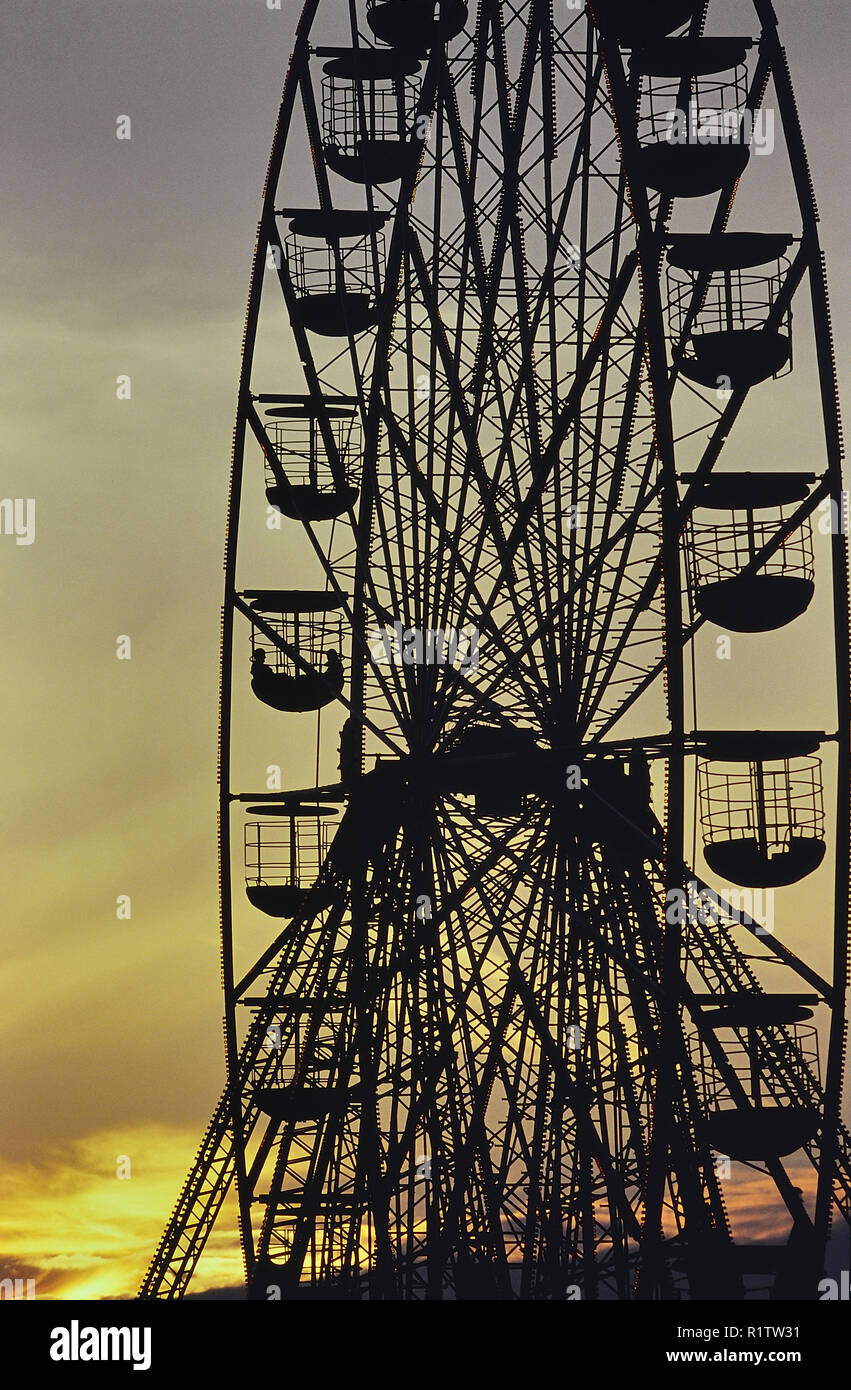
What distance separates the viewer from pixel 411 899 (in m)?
22.8

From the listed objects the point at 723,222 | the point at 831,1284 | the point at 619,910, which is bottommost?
the point at 831,1284

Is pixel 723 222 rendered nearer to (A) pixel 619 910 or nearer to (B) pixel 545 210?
(B) pixel 545 210

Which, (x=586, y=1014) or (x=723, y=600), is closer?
(x=723, y=600)

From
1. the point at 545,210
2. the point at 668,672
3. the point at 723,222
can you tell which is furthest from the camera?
the point at 545,210

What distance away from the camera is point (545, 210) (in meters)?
23.5

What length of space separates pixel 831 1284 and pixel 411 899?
5731 millimetres

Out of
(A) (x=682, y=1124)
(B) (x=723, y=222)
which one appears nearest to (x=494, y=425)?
(B) (x=723, y=222)

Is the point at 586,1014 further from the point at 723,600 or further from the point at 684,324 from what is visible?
the point at 684,324

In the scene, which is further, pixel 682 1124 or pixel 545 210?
pixel 545 210
